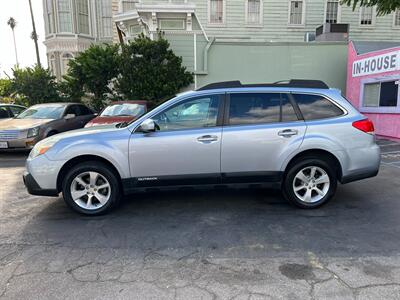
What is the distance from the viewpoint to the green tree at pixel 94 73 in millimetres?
13625

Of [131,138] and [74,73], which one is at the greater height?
[74,73]

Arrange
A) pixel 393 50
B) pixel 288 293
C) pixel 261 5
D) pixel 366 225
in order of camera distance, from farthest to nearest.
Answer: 1. pixel 261 5
2. pixel 393 50
3. pixel 366 225
4. pixel 288 293

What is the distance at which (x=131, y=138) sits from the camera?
422 centimetres

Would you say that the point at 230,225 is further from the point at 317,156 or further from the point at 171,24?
the point at 171,24

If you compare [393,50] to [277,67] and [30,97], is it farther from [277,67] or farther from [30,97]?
[30,97]

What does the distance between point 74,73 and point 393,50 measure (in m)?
12.1

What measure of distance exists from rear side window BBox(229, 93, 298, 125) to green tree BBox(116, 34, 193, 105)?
8.32 m

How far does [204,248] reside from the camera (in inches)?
135

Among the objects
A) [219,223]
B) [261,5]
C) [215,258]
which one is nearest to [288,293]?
[215,258]

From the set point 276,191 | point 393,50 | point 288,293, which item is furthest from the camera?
point 393,50

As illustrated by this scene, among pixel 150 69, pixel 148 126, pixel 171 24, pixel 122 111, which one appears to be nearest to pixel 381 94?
pixel 150 69

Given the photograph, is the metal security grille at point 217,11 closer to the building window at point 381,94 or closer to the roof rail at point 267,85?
the building window at point 381,94

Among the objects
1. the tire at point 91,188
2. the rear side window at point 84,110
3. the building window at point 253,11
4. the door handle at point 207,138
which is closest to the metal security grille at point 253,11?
the building window at point 253,11

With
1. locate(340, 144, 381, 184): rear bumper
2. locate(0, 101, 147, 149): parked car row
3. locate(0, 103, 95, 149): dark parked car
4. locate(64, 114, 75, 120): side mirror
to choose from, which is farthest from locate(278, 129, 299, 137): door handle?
locate(64, 114, 75, 120): side mirror
